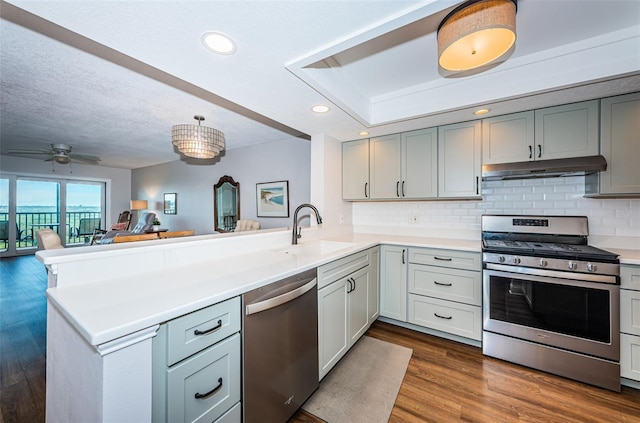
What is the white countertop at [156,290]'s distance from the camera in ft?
2.59

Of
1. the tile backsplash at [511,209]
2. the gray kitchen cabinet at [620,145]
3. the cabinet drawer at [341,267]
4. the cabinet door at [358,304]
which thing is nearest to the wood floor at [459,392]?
the cabinet door at [358,304]

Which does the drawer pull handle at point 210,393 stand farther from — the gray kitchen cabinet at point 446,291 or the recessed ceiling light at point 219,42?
the gray kitchen cabinet at point 446,291

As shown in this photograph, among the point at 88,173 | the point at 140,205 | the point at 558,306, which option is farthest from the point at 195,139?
the point at 88,173

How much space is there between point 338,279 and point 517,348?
5.07 ft

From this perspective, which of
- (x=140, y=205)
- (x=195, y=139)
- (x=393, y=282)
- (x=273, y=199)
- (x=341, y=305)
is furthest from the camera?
(x=140, y=205)

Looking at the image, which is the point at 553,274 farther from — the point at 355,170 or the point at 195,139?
the point at 195,139

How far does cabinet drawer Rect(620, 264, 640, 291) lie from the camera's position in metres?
1.66

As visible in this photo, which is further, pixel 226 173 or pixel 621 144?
pixel 226 173

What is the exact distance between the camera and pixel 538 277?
185 cm

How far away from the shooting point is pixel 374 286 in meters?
2.49

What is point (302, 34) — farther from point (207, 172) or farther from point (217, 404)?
point (207, 172)

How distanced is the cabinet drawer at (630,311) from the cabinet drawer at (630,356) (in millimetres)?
51

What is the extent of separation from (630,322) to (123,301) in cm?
300

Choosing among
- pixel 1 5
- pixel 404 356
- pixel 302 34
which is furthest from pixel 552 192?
pixel 1 5
